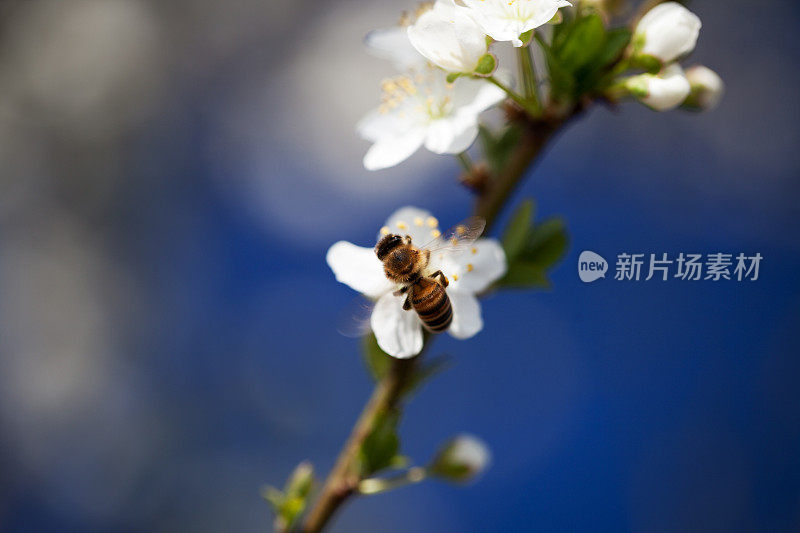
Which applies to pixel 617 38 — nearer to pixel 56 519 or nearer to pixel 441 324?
pixel 441 324

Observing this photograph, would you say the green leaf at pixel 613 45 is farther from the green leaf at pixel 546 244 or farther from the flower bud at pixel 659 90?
A: the green leaf at pixel 546 244

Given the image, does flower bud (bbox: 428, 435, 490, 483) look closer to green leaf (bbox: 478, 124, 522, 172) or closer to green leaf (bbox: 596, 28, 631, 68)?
green leaf (bbox: 478, 124, 522, 172)

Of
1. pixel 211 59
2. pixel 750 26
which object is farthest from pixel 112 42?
pixel 750 26

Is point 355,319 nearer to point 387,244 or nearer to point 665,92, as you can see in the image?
point 387,244

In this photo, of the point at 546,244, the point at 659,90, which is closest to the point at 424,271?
the point at 546,244

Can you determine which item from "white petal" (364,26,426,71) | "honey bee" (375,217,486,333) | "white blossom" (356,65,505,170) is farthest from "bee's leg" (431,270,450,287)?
"white petal" (364,26,426,71)

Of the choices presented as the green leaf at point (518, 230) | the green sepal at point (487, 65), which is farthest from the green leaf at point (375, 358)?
the green sepal at point (487, 65)
